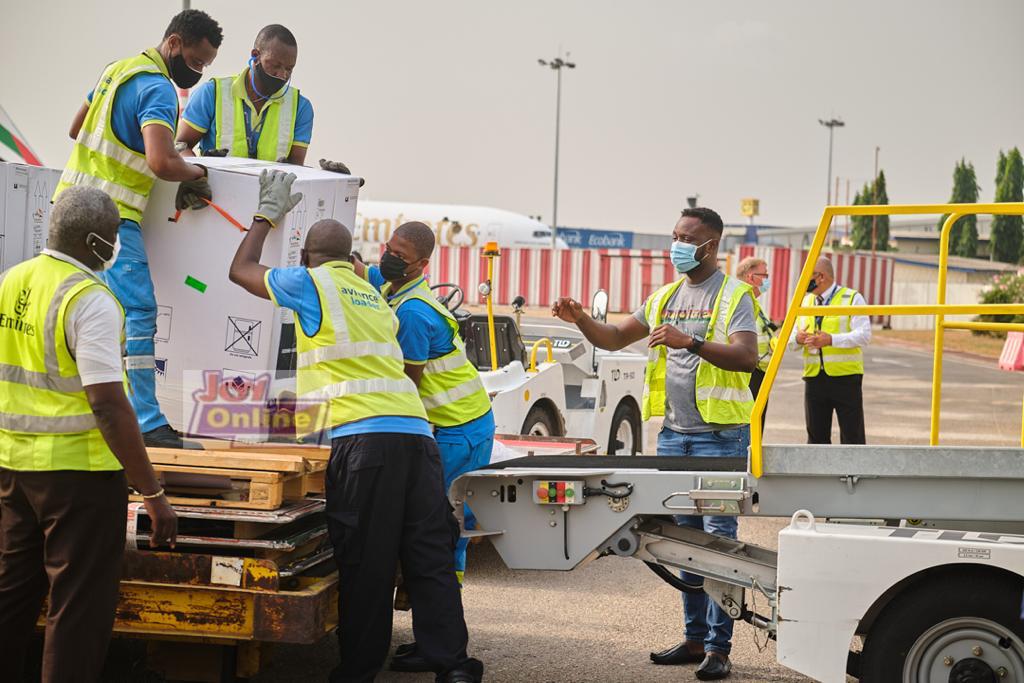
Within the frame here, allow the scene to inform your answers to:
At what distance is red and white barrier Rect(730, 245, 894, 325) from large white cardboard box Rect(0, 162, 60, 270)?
119 feet

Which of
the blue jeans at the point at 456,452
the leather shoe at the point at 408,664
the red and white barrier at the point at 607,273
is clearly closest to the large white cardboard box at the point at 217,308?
the blue jeans at the point at 456,452

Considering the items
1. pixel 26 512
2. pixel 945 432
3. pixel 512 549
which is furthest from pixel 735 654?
pixel 945 432

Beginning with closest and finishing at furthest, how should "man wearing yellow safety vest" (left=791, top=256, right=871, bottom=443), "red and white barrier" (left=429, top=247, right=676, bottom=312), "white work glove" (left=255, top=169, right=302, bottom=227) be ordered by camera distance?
"white work glove" (left=255, top=169, right=302, bottom=227) → "man wearing yellow safety vest" (left=791, top=256, right=871, bottom=443) → "red and white barrier" (left=429, top=247, right=676, bottom=312)

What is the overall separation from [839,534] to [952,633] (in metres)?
0.57

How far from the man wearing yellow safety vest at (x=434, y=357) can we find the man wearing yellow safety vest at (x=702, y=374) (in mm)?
612

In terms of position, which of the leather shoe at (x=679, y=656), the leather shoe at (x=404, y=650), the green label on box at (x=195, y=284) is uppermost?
the green label on box at (x=195, y=284)

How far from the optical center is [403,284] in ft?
18.6

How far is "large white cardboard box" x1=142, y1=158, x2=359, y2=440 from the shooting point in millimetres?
5559

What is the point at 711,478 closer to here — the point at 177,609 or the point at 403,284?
the point at 403,284

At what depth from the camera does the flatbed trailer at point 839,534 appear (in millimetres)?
4512

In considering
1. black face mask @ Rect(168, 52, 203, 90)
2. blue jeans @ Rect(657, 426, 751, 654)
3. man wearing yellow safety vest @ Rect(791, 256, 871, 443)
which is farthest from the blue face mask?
man wearing yellow safety vest @ Rect(791, 256, 871, 443)

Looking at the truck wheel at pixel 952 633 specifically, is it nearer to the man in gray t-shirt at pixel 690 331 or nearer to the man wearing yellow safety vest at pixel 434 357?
the man in gray t-shirt at pixel 690 331

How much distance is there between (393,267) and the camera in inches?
220

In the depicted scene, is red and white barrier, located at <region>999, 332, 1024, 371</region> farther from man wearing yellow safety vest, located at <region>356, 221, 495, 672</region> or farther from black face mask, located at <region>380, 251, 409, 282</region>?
black face mask, located at <region>380, 251, 409, 282</region>
